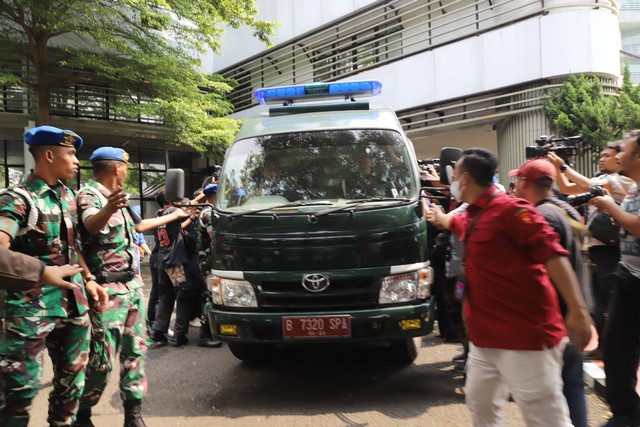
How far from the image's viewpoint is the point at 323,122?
475 centimetres

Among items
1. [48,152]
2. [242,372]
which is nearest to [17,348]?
[48,152]

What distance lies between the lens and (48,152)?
2875mm

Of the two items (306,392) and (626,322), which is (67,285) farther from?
(626,322)

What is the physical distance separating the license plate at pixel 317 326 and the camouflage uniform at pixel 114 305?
41.9 inches

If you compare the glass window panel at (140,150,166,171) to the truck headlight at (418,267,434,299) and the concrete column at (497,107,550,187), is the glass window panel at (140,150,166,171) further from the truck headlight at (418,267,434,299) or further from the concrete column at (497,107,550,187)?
the truck headlight at (418,267,434,299)

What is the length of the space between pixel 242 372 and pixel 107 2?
10.8m

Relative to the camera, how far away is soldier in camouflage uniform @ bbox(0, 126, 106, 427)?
257cm

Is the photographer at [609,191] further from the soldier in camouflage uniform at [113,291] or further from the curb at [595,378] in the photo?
the soldier in camouflage uniform at [113,291]

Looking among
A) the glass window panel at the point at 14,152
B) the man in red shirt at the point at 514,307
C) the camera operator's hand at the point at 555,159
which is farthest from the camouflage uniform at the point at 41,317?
the glass window panel at the point at 14,152

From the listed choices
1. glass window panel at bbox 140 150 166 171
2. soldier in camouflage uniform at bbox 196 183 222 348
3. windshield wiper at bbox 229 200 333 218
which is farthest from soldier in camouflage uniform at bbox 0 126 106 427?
glass window panel at bbox 140 150 166 171

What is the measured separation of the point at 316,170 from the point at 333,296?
48.4 inches

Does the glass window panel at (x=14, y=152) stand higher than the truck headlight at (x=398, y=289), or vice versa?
the glass window panel at (x=14, y=152)

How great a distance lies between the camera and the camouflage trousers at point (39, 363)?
255cm

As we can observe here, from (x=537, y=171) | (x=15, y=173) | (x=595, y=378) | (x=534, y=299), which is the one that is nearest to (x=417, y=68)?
(x=595, y=378)
